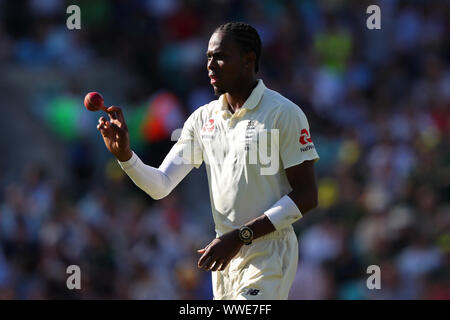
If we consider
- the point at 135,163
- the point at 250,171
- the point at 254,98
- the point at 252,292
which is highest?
the point at 254,98

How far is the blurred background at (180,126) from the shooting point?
37.2 feet

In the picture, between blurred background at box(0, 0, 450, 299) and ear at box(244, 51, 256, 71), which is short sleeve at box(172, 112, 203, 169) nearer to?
ear at box(244, 51, 256, 71)

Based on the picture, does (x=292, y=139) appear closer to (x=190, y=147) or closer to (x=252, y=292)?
(x=190, y=147)

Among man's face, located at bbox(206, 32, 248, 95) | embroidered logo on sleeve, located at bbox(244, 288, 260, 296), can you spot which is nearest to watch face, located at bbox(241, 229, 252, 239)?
embroidered logo on sleeve, located at bbox(244, 288, 260, 296)

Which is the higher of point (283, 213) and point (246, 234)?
→ point (283, 213)

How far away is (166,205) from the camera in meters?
12.0

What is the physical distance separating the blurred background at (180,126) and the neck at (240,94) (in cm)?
535

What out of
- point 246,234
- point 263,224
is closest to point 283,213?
point 263,224

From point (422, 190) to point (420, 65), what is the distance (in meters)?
2.99

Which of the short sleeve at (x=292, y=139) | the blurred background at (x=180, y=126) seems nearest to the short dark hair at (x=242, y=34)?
the short sleeve at (x=292, y=139)

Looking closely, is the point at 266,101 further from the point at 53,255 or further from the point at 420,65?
the point at 420,65

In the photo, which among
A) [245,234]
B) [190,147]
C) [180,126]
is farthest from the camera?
[180,126]

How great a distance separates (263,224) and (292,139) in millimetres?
506

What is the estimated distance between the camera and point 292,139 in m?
5.74
